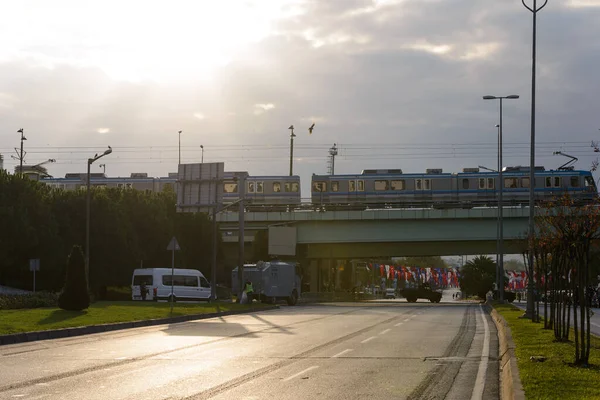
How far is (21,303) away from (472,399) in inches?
1161

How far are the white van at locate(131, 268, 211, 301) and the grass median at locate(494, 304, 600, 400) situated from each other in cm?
3755

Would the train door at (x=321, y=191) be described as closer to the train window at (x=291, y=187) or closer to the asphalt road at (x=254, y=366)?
the train window at (x=291, y=187)

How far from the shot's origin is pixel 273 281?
57031 millimetres

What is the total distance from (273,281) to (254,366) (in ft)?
137

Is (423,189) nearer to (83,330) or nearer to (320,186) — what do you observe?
(320,186)

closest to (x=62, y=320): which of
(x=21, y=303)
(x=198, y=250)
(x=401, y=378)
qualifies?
(x=21, y=303)

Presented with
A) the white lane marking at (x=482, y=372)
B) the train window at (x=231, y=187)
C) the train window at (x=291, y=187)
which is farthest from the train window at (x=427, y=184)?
the white lane marking at (x=482, y=372)

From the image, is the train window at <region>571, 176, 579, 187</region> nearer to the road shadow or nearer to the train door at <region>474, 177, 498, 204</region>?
the train door at <region>474, 177, 498, 204</region>

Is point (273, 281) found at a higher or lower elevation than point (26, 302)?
higher

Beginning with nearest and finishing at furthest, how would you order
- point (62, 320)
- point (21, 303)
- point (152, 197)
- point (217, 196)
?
point (62, 320) → point (21, 303) → point (217, 196) → point (152, 197)

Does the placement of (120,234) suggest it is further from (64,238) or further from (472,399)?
(472,399)

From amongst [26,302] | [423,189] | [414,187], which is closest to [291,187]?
[414,187]

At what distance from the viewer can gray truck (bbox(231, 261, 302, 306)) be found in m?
56.8

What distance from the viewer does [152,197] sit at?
6900 cm
